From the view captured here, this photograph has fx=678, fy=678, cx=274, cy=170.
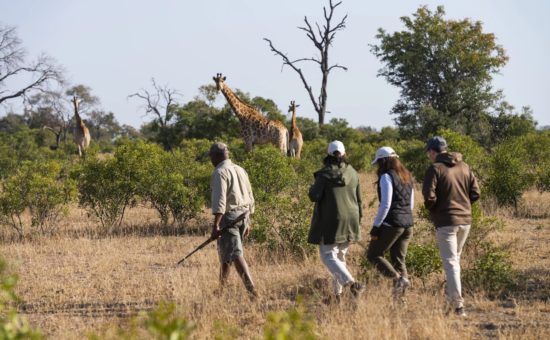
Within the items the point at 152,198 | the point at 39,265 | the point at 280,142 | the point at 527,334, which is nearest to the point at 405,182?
the point at 527,334

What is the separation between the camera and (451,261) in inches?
232

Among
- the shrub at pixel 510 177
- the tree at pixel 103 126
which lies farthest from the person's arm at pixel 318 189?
the tree at pixel 103 126

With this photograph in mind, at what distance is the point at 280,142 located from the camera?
1930cm

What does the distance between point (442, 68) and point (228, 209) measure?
2334cm

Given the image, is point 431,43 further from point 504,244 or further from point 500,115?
point 504,244

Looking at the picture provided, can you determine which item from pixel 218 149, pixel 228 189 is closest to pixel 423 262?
pixel 228 189

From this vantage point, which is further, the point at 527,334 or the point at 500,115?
the point at 500,115

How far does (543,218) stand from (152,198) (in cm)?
680

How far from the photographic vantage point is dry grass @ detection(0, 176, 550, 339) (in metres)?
5.45

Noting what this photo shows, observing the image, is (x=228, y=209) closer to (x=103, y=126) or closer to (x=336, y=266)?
(x=336, y=266)

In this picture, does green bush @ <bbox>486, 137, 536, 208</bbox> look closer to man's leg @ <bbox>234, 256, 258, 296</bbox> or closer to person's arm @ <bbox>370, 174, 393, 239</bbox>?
person's arm @ <bbox>370, 174, 393, 239</bbox>

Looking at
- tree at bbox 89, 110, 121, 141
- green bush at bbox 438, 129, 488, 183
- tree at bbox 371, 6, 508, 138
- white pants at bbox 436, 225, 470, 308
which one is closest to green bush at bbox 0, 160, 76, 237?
green bush at bbox 438, 129, 488, 183

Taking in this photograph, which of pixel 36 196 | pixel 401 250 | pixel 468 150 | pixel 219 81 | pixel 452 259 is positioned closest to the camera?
pixel 452 259

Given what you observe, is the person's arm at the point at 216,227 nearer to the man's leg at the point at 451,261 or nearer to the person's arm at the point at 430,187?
the person's arm at the point at 430,187
